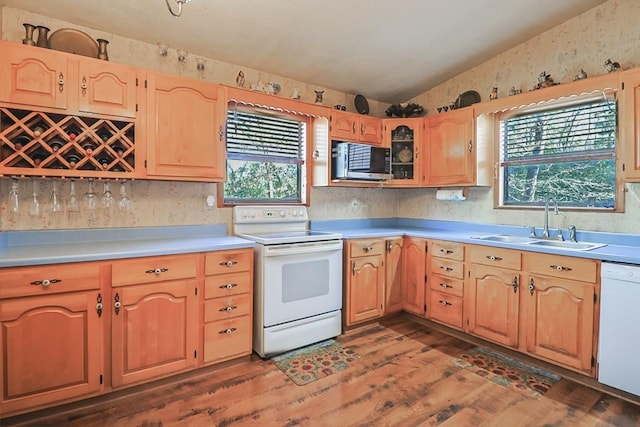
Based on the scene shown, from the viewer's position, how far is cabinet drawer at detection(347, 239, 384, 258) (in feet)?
10.4

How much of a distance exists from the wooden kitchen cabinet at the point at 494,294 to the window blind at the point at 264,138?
6.36 ft

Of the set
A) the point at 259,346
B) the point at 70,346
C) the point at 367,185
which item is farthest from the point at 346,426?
the point at 367,185

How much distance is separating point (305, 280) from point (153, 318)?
116cm

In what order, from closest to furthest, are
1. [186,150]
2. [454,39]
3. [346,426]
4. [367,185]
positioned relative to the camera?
[346,426]
[186,150]
[454,39]
[367,185]

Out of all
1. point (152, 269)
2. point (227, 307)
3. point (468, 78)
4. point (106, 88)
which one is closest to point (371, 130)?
point (468, 78)

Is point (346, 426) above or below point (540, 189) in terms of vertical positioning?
below

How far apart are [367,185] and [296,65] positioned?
1387mm

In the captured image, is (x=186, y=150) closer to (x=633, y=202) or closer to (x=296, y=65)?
(x=296, y=65)

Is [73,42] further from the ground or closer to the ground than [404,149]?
further from the ground

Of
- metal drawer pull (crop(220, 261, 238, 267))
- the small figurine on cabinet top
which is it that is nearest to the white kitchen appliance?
metal drawer pull (crop(220, 261, 238, 267))

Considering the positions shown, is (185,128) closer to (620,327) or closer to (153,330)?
(153,330)

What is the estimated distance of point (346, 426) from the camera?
189cm

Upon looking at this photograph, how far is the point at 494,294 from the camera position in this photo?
2783 millimetres

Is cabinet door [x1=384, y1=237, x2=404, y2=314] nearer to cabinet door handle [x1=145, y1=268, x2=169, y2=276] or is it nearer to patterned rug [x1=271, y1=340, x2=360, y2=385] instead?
patterned rug [x1=271, y1=340, x2=360, y2=385]
